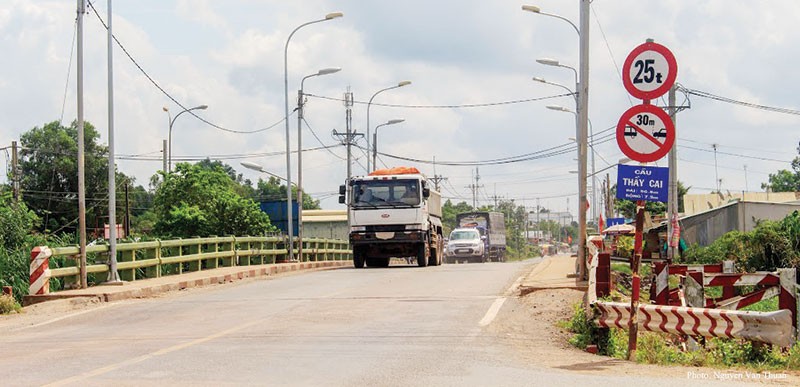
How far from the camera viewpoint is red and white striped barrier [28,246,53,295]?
1775 cm

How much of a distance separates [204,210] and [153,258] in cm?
1584

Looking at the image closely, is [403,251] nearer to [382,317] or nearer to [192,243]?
[192,243]

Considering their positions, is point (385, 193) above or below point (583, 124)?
below

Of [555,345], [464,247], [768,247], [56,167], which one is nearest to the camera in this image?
[555,345]

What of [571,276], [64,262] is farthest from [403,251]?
[64,262]

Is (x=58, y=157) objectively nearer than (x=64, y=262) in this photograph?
No

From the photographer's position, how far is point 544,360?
10125 millimetres

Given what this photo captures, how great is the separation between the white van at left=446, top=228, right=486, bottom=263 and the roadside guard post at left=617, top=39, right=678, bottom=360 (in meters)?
48.0

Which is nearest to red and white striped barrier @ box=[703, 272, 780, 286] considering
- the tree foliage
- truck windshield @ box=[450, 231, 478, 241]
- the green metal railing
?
the green metal railing

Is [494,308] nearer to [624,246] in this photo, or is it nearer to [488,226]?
[624,246]

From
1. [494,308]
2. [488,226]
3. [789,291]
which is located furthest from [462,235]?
[789,291]

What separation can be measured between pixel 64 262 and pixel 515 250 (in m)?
107

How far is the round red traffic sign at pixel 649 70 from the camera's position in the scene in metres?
10.2

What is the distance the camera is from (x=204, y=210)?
3897cm
